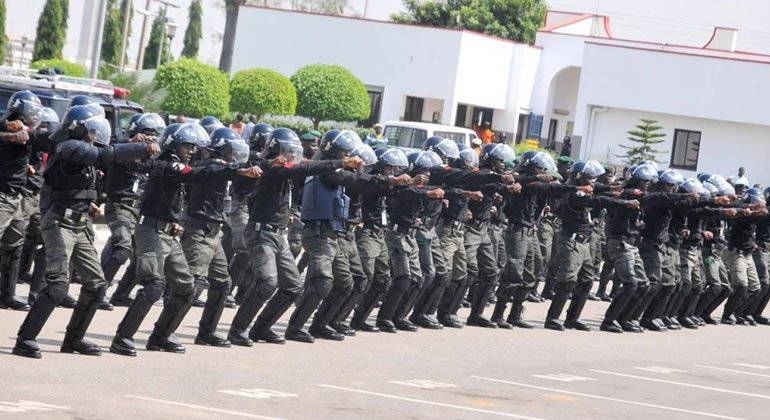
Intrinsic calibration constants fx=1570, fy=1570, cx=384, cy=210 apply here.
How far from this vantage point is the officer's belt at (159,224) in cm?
1309

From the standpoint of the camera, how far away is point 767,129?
50.2m

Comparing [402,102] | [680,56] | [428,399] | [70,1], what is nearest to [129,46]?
[70,1]

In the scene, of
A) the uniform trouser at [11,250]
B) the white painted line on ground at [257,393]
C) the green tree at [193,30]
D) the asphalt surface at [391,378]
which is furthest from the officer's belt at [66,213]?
the green tree at [193,30]

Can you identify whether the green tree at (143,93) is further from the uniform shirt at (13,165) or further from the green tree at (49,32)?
the uniform shirt at (13,165)

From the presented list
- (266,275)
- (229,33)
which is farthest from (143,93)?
(266,275)

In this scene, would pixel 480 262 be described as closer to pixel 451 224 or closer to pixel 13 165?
pixel 451 224

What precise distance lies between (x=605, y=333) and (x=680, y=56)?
32.3m

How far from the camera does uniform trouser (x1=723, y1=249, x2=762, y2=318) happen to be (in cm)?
2220

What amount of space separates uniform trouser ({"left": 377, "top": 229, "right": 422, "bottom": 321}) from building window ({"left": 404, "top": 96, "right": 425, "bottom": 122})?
1413 inches

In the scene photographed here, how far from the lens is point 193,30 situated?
70875 millimetres

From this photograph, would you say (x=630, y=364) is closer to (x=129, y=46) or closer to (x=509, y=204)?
(x=509, y=204)

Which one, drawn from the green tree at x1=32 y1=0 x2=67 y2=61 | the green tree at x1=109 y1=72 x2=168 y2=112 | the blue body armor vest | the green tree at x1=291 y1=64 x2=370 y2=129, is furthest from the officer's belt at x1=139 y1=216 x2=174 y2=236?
the green tree at x1=32 y1=0 x2=67 y2=61

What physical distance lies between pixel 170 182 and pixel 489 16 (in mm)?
52388

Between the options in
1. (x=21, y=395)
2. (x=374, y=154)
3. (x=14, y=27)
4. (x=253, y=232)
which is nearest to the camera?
(x=21, y=395)
